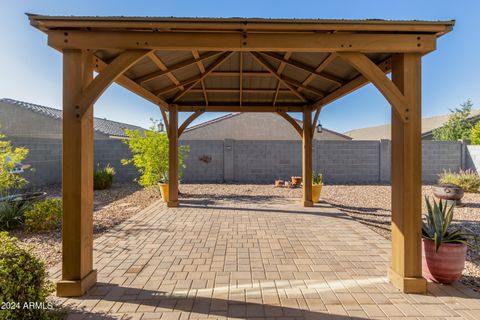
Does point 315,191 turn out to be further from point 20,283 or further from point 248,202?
point 20,283

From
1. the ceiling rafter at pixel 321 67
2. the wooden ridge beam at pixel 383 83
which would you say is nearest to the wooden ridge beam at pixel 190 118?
the ceiling rafter at pixel 321 67

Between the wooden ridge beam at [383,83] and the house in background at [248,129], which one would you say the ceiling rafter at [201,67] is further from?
the house in background at [248,129]

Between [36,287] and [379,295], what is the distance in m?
3.28

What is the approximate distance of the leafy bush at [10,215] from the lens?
5293 mm

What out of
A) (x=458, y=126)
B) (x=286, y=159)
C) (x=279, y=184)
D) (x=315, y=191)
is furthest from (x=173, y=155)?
(x=458, y=126)

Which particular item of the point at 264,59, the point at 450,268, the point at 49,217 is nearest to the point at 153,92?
the point at 264,59

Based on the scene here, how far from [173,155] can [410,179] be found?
6.04m

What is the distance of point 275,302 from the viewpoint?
2775 mm

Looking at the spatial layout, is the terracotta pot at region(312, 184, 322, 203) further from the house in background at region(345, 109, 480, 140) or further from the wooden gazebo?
the house in background at region(345, 109, 480, 140)

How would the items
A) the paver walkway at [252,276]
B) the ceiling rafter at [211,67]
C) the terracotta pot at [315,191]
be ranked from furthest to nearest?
the terracotta pot at [315,191] → the ceiling rafter at [211,67] → the paver walkway at [252,276]

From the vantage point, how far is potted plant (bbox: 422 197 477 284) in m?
3.10

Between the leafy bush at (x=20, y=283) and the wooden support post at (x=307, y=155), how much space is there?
6.40 m

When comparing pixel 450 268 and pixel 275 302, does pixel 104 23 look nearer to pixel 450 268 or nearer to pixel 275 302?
pixel 275 302

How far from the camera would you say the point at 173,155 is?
771cm
